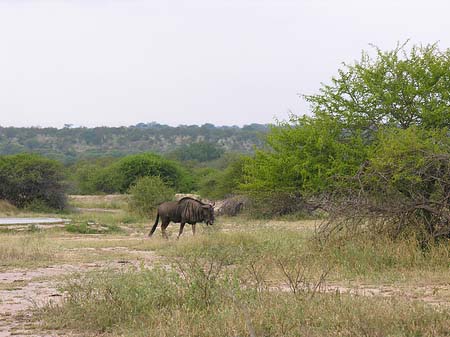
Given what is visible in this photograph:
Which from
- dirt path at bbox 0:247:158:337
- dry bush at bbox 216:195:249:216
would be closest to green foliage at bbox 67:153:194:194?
dry bush at bbox 216:195:249:216

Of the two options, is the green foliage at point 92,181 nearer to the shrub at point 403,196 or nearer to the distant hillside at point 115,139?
the shrub at point 403,196

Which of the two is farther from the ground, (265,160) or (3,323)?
(265,160)

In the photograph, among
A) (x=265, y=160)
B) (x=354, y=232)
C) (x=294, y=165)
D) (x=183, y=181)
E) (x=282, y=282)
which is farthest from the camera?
(x=183, y=181)

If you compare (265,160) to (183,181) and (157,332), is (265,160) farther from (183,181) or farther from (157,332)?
(183,181)

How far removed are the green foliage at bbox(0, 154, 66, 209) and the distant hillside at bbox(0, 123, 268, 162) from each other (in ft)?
286

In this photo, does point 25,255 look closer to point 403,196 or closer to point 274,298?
point 403,196

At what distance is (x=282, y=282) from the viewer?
11.8 metres

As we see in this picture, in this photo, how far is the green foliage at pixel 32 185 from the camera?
42.1 metres

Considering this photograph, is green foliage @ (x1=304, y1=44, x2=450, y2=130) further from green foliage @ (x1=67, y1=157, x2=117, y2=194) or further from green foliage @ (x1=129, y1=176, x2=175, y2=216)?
green foliage @ (x1=67, y1=157, x2=117, y2=194)

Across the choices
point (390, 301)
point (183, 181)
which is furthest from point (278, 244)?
point (183, 181)

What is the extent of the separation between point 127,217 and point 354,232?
20532 mm

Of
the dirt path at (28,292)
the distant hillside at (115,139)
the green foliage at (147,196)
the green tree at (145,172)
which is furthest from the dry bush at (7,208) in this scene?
the distant hillside at (115,139)

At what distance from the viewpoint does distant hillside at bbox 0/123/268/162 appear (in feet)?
449

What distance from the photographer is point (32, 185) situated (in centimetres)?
4238
